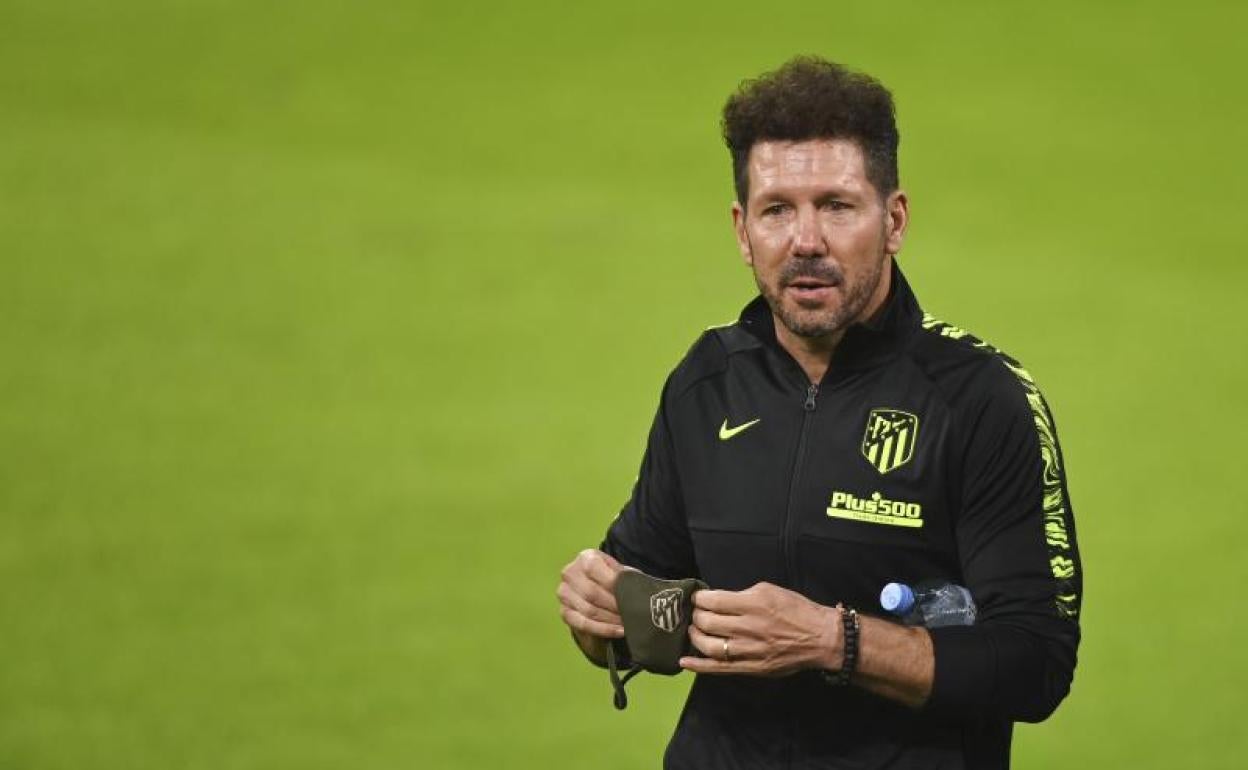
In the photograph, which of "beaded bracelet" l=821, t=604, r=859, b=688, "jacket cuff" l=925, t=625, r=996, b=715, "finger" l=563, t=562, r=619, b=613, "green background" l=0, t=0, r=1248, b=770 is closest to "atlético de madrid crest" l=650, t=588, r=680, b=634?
"finger" l=563, t=562, r=619, b=613

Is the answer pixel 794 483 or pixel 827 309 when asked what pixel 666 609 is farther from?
pixel 827 309

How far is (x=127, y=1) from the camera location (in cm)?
727

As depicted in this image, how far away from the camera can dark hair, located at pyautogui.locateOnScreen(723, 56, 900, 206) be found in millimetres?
2725

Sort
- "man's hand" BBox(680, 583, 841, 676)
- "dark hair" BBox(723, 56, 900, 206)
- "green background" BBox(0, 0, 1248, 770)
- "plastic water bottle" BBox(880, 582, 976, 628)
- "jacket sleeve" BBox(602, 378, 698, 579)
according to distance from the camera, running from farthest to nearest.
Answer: "green background" BBox(0, 0, 1248, 770) < "jacket sleeve" BBox(602, 378, 698, 579) < "dark hair" BBox(723, 56, 900, 206) < "plastic water bottle" BBox(880, 582, 976, 628) < "man's hand" BBox(680, 583, 841, 676)

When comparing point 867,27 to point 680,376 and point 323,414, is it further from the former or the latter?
point 680,376

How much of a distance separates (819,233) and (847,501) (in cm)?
35

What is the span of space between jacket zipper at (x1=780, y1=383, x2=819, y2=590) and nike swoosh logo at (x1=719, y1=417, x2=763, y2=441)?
0.23 feet

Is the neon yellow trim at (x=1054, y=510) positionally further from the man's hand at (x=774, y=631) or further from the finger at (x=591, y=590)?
the finger at (x=591, y=590)

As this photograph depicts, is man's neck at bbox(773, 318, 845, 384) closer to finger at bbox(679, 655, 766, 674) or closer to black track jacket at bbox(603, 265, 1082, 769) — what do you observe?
black track jacket at bbox(603, 265, 1082, 769)

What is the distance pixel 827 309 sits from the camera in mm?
2730

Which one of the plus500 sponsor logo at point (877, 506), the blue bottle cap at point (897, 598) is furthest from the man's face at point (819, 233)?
the blue bottle cap at point (897, 598)

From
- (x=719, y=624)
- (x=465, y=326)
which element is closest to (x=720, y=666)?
(x=719, y=624)

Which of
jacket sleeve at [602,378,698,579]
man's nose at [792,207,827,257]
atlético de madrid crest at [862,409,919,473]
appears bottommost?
jacket sleeve at [602,378,698,579]

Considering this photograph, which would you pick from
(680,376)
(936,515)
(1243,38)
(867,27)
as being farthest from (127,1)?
(936,515)
